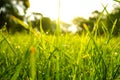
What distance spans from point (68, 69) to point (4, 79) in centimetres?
34

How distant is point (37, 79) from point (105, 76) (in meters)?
0.28

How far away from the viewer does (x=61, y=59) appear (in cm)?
144

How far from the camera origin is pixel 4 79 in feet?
3.67

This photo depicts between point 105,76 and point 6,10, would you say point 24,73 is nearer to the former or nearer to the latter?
point 105,76

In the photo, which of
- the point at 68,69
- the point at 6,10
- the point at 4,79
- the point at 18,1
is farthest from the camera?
the point at 18,1

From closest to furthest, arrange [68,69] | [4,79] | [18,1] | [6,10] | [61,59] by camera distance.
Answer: [4,79] → [68,69] → [61,59] → [6,10] → [18,1]

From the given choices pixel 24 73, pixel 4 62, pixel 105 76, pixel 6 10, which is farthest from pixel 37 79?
pixel 6 10

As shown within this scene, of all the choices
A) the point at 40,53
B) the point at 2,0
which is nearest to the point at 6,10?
the point at 2,0

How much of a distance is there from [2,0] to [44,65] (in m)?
27.3

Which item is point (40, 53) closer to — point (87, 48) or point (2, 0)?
point (87, 48)

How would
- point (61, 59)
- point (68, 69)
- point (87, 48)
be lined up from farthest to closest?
point (87, 48) < point (61, 59) < point (68, 69)

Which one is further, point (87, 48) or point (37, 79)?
point (87, 48)

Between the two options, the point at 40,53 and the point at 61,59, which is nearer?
the point at 61,59

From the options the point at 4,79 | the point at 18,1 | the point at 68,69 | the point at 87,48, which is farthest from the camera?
the point at 18,1
